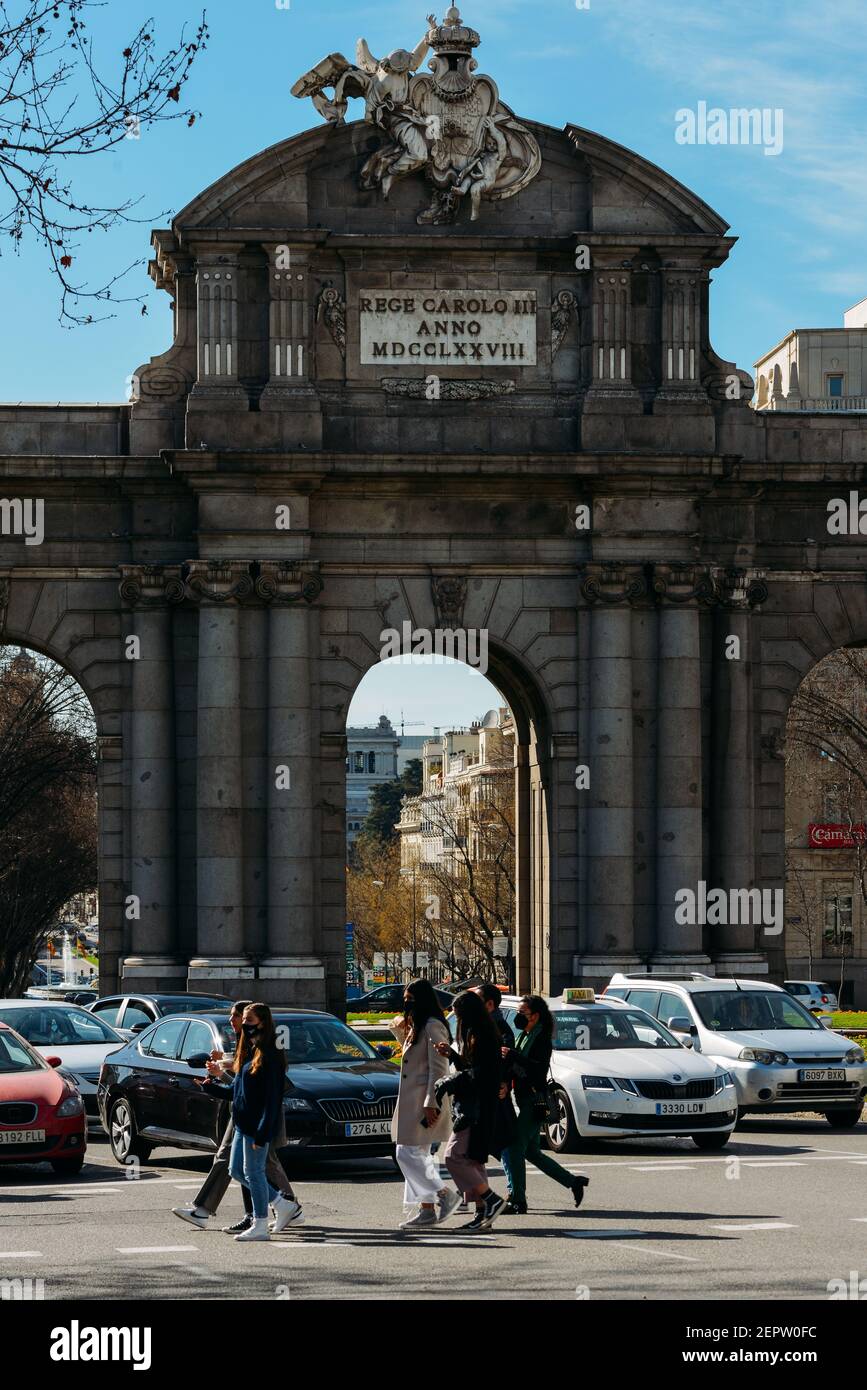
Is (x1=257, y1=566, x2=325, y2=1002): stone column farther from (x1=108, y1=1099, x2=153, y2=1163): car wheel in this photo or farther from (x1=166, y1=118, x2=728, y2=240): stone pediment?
(x1=108, y1=1099, x2=153, y2=1163): car wheel

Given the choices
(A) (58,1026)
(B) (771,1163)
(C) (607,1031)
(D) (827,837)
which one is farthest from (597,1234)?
(D) (827,837)

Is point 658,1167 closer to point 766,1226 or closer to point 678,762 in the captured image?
point 766,1226

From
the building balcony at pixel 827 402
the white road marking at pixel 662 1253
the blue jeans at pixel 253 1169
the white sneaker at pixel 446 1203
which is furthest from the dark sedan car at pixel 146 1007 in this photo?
the building balcony at pixel 827 402

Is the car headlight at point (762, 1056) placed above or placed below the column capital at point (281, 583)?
below

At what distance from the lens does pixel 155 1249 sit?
58.0ft

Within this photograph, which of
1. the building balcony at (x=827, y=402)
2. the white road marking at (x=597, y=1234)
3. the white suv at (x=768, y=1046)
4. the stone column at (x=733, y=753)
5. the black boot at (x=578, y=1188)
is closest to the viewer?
the white road marking at (x=597, y=1234)

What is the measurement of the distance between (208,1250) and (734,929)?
2363 centimetres

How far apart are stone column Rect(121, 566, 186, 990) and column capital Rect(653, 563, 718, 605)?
8050mm

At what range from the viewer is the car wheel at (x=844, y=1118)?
1148 inches

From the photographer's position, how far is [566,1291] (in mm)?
14992

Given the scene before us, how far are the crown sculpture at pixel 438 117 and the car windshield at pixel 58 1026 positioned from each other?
16165 mm

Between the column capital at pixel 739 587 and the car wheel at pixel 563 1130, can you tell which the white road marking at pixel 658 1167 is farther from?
the column capital at pixel 739 587

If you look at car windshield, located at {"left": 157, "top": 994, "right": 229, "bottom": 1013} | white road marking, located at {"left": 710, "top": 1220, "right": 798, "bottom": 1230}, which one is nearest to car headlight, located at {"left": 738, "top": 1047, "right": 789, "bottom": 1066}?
car windshield, located at {"left": 157, "top": 994, "right": 229, "bottom": 1013}

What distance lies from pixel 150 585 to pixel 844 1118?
1605cm
